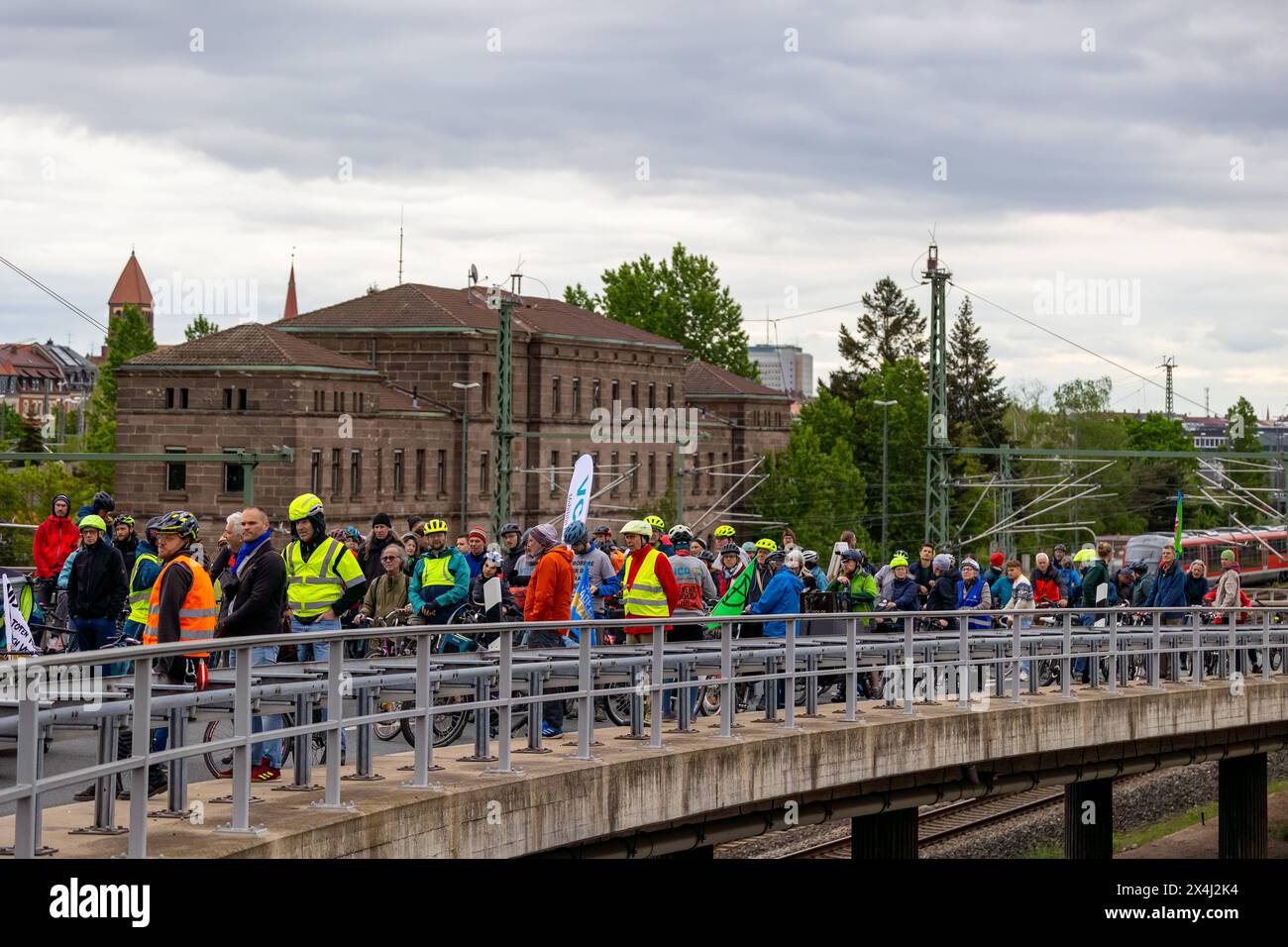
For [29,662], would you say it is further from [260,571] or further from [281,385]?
[281,385]

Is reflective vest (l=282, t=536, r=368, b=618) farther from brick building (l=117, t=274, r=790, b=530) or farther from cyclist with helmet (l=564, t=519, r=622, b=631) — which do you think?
brick building (l=117, t=274, r=790, b=530)

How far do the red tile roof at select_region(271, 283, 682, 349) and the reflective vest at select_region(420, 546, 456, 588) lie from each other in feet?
274

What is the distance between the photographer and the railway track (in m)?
29.4

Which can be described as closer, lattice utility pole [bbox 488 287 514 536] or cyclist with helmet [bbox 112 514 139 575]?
cyclist with helmet [bbox 112 514 139 575]

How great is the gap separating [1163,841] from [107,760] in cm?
2645

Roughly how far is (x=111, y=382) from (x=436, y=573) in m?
A: 109

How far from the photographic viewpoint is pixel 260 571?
39.8ft

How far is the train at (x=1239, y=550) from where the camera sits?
7944 cm

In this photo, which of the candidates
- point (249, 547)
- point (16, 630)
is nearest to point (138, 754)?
point (249, 547)

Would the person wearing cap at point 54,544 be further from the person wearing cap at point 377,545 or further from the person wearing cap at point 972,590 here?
the person wearing cap at point 972,590

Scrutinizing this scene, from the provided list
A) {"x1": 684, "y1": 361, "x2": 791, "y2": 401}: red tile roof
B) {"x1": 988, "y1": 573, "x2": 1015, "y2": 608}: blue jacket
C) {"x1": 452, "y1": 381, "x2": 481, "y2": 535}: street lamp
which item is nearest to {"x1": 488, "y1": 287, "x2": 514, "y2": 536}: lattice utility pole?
{"x1": 988, "y1": 573, "x2": 1015, "y2": 608}: blue jacket

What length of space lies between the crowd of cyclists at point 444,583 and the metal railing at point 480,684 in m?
0.30

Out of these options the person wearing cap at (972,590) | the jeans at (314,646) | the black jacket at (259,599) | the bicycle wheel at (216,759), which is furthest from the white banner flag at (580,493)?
the black jacket at (259,599)
